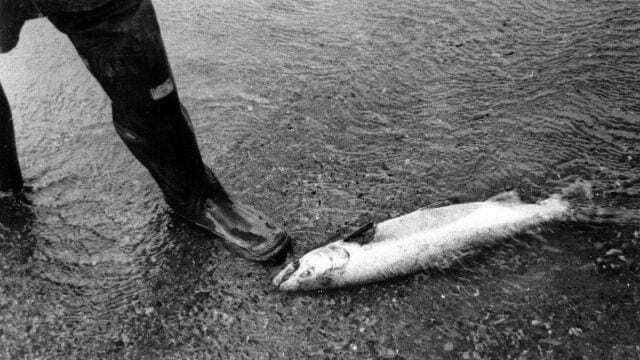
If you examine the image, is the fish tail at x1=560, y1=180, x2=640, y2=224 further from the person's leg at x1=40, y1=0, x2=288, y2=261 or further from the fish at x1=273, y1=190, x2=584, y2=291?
the person's leg at x1=40, y1=0, x2=288, y2=261

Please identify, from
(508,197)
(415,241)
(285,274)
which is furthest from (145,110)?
(508,197)

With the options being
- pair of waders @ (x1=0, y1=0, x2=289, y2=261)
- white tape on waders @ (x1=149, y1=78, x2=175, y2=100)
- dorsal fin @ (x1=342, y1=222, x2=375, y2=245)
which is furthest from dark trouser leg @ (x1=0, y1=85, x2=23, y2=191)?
dorsal fin @ (x1=342, y1=222, x2=375, y2=245)

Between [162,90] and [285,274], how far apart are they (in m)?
1.30

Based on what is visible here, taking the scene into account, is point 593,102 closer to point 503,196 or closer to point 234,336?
point 503,196

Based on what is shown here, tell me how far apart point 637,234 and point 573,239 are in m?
0.36

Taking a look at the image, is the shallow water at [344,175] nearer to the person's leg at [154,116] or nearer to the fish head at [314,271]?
the fish head at [314,271]

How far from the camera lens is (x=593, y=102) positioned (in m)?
4.05

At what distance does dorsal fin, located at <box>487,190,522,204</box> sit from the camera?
345 centimetres

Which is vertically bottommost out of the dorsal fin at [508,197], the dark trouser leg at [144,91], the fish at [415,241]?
the fish at [415,241]

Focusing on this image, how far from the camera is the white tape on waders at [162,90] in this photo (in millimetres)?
2945

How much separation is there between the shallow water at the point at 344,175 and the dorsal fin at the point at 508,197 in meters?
0.13

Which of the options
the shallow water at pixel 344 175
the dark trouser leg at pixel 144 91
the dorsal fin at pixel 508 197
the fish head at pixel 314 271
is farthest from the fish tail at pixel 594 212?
the dark trouser leg at pixel 144 91

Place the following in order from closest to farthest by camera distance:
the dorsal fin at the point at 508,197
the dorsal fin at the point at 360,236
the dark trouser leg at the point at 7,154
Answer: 1. the dorsal fin at the point at 360,236
2. the dorsal fin at the point at 508,197
3. the dark trouser leg at the point at 7,154

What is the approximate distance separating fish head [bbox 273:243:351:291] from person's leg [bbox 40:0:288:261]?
0.19m
